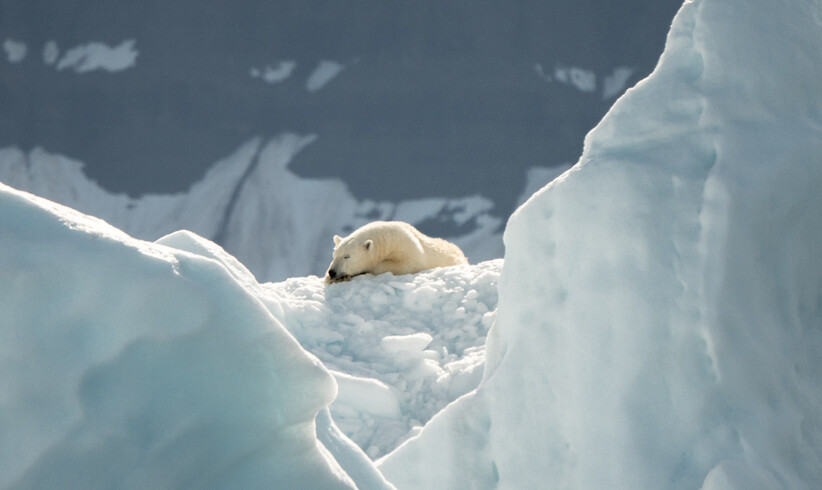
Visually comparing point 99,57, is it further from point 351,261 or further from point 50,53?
point 351,261

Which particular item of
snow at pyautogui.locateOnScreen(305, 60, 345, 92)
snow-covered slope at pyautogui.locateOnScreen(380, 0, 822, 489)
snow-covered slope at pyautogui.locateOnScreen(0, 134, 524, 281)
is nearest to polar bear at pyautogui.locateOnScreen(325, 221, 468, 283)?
snow-covered slope at pyautogui.locateOnScreen(380, 0, 822, 489)

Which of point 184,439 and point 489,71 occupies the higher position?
point 184,439

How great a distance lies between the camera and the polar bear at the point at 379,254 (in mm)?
6215

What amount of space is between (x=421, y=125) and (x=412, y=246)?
12280 millimetres

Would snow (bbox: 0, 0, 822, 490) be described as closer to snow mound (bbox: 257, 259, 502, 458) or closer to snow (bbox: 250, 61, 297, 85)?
snow mound (bbox: 257, 259, 502, 458)

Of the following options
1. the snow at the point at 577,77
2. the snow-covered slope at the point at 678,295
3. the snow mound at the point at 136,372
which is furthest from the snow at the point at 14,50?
the snow mound at the point at 136,372

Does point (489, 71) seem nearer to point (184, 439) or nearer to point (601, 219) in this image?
point (601, 219)

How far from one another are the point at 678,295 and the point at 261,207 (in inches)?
660

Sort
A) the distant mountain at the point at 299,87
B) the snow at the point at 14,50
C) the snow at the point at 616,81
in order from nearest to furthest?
the distant mountain at the point at 299,87
the snow at the point at 616,81
the snow at the point at 14,50

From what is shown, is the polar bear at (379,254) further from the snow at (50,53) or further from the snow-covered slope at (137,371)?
the snow at (50,53)

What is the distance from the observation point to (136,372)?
132 cm

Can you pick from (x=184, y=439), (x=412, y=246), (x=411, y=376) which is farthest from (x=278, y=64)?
(x=184, y=439)

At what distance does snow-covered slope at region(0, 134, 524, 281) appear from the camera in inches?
695

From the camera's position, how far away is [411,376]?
4.52 metres
